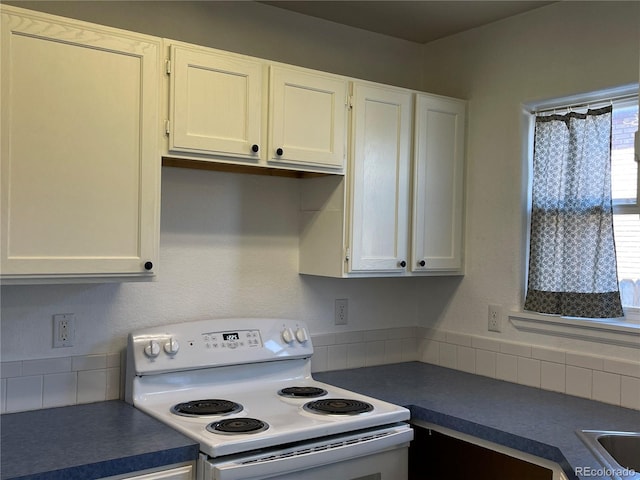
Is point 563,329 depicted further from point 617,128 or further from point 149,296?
point 149,296

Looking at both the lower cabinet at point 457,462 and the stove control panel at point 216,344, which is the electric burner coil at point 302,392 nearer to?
the stove control panel at point 216,344

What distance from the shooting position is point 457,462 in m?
2.72

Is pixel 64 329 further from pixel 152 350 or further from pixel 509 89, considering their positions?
pixel 509 89

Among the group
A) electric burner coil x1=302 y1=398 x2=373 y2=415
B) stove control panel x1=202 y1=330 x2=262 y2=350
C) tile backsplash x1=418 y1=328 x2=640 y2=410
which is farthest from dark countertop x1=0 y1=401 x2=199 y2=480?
tile backsplash x1=418 y1=328 x2=640 y2=410

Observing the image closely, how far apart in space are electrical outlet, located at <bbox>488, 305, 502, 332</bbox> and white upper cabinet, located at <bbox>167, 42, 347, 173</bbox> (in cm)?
98

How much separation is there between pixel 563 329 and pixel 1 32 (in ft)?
7.59

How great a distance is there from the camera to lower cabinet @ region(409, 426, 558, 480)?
7.76 feet

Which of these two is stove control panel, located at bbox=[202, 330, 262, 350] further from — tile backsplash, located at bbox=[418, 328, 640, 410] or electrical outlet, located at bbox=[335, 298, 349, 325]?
tile backsplash, located at bbox=[418, 328, 640, 410]

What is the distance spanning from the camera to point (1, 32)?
1956 mm

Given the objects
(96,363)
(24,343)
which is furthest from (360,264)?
(24,343)

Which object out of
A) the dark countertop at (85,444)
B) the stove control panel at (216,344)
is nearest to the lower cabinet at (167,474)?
the dark countertop at (85,444)

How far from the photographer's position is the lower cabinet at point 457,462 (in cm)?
237

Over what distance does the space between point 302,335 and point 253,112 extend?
97 cm

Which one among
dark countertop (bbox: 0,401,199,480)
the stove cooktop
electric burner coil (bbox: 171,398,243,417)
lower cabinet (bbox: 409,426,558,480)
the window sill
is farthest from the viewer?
the window sill
